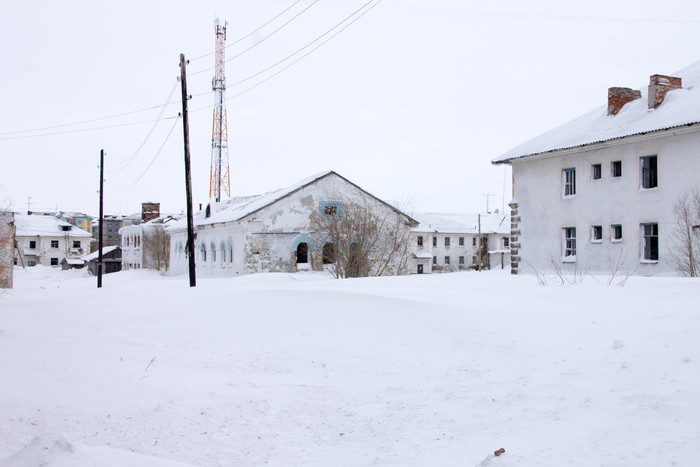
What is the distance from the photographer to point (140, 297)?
16484 millimetres

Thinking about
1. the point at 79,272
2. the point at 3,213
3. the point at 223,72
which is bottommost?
the point at 79,272

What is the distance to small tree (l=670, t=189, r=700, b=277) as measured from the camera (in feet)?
59.8

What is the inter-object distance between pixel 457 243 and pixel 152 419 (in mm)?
64254

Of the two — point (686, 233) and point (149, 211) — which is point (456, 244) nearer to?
point (149, 211)

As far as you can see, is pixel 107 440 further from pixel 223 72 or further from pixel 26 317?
pixel 223 72

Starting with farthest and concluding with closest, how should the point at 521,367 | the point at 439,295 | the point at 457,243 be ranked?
the point at 457,243, the point at 439,295, the point at 521,367

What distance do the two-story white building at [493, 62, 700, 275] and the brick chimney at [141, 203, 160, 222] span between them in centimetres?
5045

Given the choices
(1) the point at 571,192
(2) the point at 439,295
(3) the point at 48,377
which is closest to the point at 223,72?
(1) the point at 571,192

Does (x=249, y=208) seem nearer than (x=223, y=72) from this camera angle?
Yes

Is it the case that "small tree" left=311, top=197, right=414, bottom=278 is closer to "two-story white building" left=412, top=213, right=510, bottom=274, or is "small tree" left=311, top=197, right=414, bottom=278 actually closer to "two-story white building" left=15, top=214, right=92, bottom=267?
"two-story white building" left=412, top=213, right=510, bottom=274

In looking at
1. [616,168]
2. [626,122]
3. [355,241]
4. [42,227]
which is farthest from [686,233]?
[42,227]

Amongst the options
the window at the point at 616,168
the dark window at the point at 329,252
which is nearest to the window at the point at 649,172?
the window at the point at 616,168

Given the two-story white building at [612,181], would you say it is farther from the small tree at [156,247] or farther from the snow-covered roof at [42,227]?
the snow-covered roof at [42,227]

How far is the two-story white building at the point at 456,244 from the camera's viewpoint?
66.8 m
